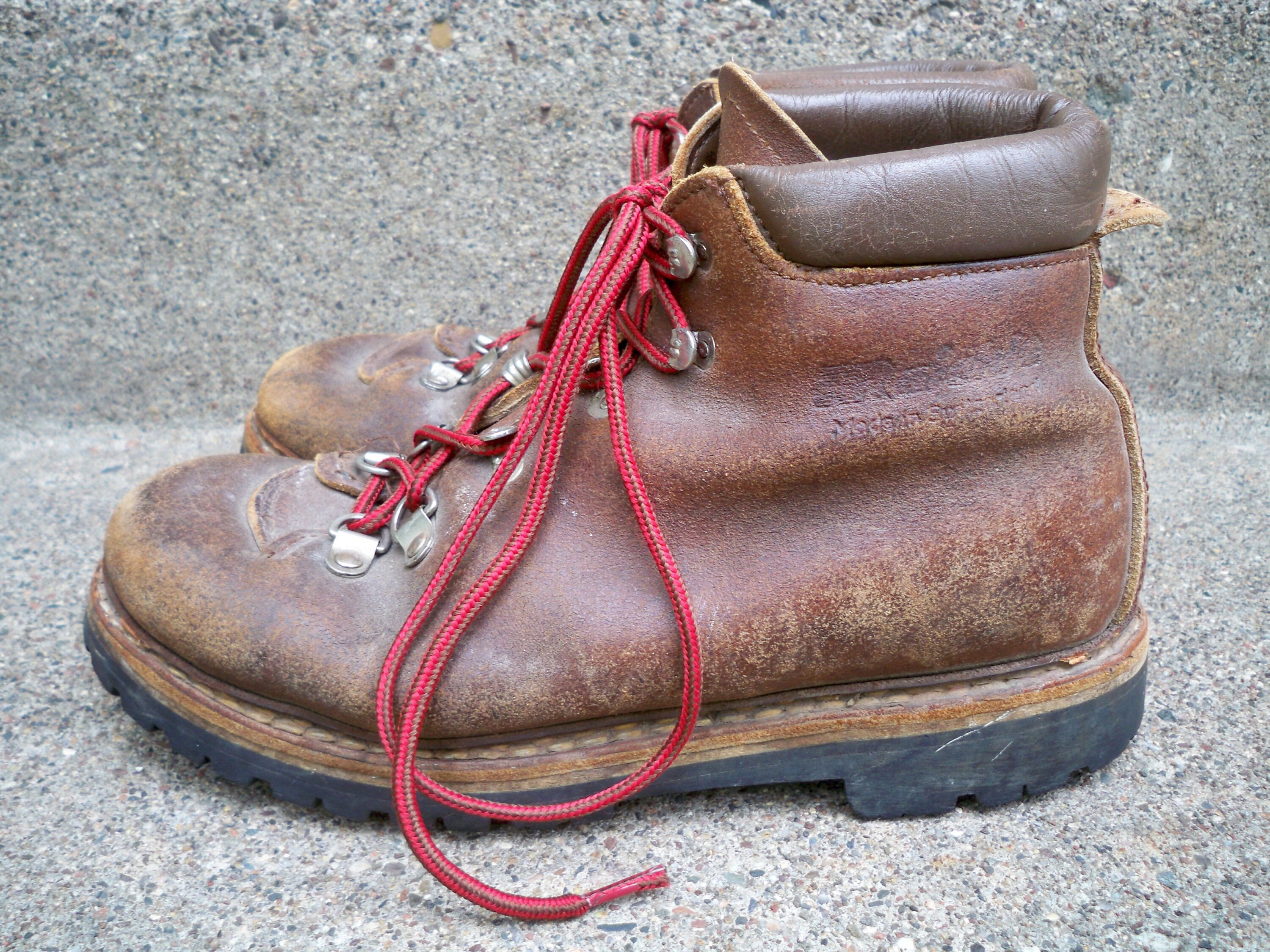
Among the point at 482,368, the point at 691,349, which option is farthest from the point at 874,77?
the point at 482,368

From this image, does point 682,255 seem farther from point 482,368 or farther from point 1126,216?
point 482,368

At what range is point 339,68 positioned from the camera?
153cm

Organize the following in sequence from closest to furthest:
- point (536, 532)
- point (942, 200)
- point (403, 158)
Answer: point (942, 200), point (536, 532), point (403, 158)

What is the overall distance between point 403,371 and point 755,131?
2.19ft

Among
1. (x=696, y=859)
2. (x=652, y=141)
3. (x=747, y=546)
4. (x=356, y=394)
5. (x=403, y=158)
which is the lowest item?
(x=696, y=859)

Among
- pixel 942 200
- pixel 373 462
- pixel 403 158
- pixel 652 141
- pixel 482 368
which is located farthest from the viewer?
pixel 403 158

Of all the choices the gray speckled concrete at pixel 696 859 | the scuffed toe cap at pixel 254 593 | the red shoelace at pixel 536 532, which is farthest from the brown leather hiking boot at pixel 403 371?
the gray speckled concrete at pixel 696 859

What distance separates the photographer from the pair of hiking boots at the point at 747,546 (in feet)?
2.47

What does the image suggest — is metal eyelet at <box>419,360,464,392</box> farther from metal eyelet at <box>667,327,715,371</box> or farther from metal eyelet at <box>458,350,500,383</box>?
metal eyelet at <box>667,327,715,371</box>

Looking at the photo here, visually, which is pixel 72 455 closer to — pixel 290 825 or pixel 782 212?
pixel 290 825

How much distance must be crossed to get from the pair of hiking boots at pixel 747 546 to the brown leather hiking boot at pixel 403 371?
7.9 inches

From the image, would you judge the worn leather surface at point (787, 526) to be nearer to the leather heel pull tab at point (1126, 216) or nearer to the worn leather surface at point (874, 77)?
the leather heel pull tab at point (1126, 216)

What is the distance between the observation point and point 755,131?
82 centimetres

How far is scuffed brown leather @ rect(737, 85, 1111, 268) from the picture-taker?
73cm
